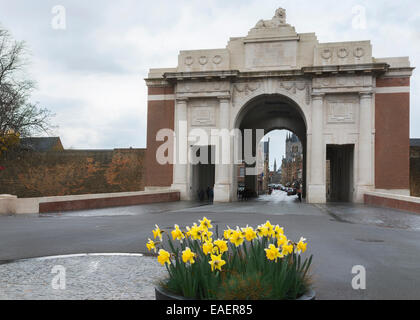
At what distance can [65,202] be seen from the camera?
19.0 metres

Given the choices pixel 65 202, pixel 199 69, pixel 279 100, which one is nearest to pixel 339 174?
pixel 279 100

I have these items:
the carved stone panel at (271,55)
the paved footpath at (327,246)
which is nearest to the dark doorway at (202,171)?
the carved stone panel at (271,55)

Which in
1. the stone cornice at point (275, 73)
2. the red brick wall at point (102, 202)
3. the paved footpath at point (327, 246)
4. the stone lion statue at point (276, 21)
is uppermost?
the stone lion statue at point (276, 21)

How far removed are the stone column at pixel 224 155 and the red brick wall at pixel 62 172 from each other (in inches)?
408

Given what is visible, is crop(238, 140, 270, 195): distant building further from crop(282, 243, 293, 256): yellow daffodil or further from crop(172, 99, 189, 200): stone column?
crop(282, 243, 293, 256): yellow daffodil

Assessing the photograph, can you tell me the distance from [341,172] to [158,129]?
17.0 m

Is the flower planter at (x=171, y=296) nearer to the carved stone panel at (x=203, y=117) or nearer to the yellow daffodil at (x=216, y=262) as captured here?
the yellow daffodil at (x=216, y=262)

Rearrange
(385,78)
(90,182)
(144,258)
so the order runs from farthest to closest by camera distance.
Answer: (90,182)
(385,78)
(144,258)

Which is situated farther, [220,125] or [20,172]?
[20,172]

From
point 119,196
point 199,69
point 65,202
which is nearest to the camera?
point 65,202

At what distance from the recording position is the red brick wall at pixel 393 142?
28062mm

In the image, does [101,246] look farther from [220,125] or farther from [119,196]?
[220,125]

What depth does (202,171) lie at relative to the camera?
3584 centimetres
